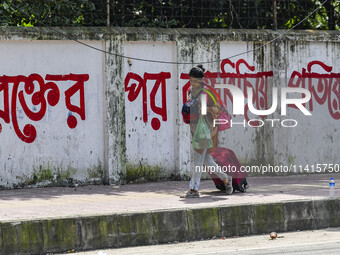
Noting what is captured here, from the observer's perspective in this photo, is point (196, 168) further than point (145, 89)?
No

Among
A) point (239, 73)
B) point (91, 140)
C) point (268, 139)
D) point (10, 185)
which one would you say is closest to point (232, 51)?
point (239, 73)

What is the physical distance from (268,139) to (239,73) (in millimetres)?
1171

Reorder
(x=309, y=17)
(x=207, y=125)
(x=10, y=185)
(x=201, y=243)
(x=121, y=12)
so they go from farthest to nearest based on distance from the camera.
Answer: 1. (x=309, y=17)
2. (x=121, y=12)
3. (x=10, y=185)
4. (x=207, y=125)
5. (x=201, y=243)

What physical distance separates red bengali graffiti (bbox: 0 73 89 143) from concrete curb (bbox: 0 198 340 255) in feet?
10.7

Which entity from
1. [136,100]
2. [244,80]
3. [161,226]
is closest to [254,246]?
[161,226]

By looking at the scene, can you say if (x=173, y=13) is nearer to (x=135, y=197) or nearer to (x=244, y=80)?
(x=244, y=80)

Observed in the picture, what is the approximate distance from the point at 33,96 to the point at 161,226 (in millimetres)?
3519

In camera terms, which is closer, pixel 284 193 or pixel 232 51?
pixel 284 193

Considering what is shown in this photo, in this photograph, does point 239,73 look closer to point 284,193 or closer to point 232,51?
point 232,51

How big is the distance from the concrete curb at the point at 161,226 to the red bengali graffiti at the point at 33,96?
3247mm

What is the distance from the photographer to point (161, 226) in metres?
7.82

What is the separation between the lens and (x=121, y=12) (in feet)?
37.6

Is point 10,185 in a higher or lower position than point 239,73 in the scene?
lower

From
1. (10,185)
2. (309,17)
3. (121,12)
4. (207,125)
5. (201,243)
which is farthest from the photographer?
(309,17)
